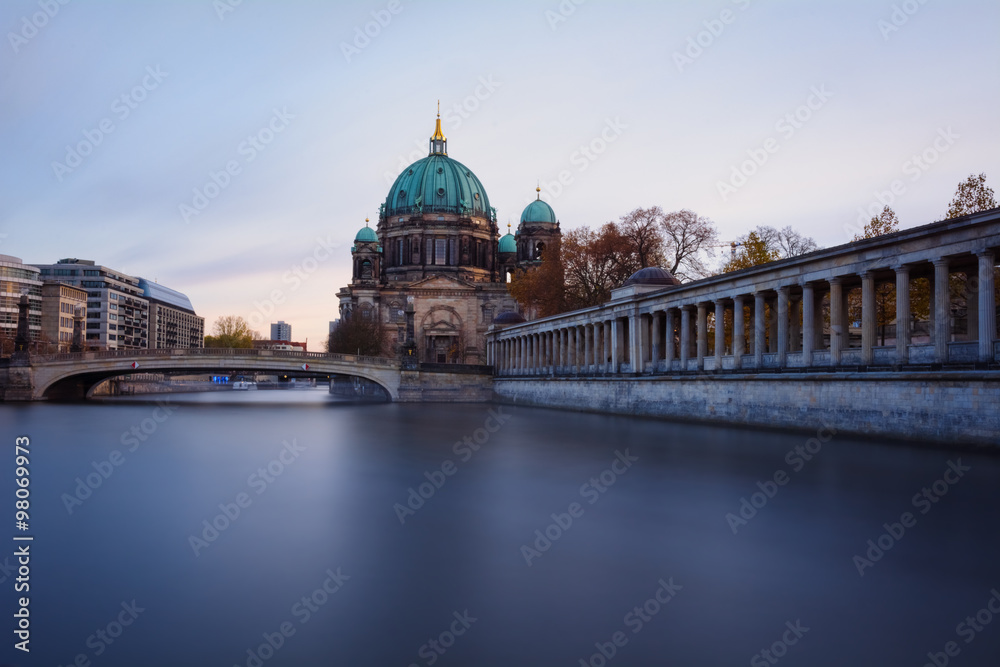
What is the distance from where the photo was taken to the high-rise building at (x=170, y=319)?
14838 centimetres

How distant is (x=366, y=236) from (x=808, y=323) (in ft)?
278

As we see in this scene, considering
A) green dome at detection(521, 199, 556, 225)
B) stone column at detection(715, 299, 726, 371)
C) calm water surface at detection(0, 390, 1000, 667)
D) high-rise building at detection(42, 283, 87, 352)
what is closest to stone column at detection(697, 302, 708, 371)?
stone column at detection(715, 299, 726, 371)

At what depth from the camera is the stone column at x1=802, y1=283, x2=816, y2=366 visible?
26359 mm

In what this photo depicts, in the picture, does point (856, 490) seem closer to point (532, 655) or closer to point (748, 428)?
point (532, 655)

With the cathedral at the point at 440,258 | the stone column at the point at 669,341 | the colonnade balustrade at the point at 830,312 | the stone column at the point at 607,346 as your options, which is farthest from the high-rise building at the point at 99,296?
the stone column at the point at 669,341

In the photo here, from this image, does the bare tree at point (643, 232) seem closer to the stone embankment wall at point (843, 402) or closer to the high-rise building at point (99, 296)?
the stone embankment wall at point (843, 402)

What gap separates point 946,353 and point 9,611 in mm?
20850

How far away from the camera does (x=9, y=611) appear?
23.7 ft

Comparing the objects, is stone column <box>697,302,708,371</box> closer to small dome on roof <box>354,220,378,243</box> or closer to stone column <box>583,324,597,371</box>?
stone column <box>583,324,597,371</box>

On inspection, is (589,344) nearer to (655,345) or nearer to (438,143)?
(655,345)

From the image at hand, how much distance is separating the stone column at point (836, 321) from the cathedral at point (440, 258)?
216 feet

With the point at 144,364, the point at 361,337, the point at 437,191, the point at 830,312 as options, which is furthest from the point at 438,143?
the point at 830,312

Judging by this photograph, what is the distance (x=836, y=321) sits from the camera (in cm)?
2541

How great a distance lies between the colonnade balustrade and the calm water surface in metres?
5.33
